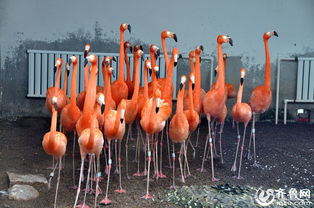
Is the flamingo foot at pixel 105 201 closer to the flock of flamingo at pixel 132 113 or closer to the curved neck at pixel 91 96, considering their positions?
the flock of flamingo at pixel 132 113

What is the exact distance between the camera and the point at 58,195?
5371 mm

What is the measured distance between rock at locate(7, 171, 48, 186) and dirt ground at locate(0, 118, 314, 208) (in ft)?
0.28

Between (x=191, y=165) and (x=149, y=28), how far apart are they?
3.41m

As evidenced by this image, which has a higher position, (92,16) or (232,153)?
(92,16)

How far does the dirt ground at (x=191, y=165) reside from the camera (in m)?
5.38

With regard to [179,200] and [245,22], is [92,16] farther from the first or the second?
[179,200]

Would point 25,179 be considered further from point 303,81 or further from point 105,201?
point 303,81

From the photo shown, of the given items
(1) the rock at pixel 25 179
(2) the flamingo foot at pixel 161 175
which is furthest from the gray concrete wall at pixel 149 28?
(1) the rock at pixel 25 179

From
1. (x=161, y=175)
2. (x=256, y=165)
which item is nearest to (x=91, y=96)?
(x=161, y=175)

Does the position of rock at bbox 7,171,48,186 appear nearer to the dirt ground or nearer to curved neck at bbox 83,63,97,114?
the dirt ground

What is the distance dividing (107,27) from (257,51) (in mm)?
2692

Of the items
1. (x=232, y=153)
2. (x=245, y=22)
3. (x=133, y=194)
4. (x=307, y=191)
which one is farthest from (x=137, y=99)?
(x=245, y=22)

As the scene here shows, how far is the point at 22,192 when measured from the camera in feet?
17.0

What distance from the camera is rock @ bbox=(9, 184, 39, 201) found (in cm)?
512
